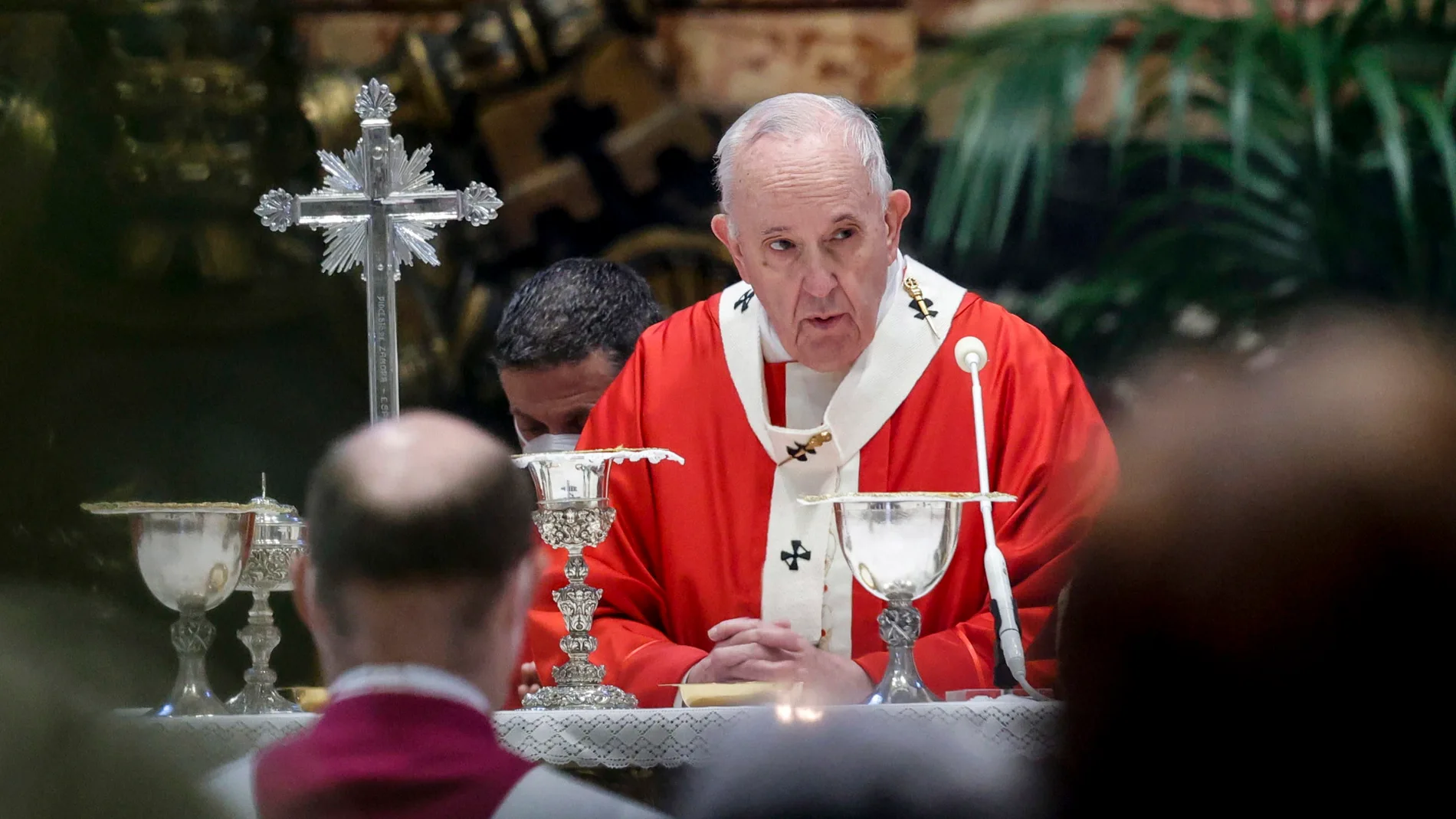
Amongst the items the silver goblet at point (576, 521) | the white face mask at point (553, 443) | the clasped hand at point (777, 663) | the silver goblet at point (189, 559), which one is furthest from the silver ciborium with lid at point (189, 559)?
the white face mask at point (553, 443)

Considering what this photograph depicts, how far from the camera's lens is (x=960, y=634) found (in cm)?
308

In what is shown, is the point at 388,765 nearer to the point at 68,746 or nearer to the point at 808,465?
the point at 68,746

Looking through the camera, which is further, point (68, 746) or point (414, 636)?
point (414, 636)

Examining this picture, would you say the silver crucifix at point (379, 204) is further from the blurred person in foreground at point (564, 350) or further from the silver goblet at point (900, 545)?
the silver goblet at point (900, 545)

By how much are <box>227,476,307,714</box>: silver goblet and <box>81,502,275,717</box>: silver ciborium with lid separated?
77mm

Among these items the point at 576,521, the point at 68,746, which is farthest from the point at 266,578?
the point at 68,746

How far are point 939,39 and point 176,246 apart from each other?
234 cm

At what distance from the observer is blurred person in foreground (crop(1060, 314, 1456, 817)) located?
951mm

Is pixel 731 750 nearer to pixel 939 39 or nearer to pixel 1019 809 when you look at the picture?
pixel 1019 809

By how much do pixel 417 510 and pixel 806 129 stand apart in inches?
79.6

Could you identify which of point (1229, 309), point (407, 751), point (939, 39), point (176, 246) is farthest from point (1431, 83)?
point (407, 751)

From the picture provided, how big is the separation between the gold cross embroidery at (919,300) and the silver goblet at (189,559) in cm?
140

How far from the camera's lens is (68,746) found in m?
1.04

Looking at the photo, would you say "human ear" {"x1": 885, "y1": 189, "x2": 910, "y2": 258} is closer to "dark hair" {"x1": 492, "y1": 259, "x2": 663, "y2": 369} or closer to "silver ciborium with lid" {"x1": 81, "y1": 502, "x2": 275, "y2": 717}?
"dark hair" {"x1": 492, "y1": 259, "x2": 663, "y2": 369}
